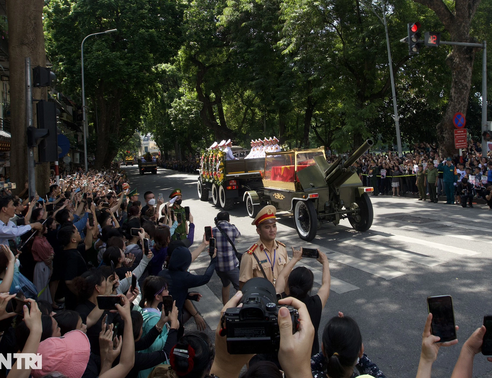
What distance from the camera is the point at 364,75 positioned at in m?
23.1

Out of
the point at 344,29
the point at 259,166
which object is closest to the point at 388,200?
Answer: the point at 259,166

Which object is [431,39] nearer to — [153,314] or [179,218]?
[179,218]

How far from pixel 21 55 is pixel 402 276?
28.4 feet

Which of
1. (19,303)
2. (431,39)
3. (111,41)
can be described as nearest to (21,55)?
(19,303)

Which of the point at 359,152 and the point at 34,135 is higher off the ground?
the point at 34,135

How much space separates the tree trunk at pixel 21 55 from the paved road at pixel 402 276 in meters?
4.62

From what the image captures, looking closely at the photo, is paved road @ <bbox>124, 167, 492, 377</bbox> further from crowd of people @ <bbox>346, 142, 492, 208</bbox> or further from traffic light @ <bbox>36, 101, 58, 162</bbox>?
traffic light @ <bbox>36, 101, 58, 162</bbox>

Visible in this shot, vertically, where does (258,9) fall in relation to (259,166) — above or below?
above

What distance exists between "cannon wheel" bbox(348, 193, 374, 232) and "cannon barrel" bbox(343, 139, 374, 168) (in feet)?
4.14

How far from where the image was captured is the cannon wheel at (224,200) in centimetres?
1528

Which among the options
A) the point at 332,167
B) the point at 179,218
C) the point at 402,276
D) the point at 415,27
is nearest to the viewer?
the point at 402,276

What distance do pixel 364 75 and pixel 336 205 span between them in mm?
14584

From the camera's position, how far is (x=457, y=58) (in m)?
17.1

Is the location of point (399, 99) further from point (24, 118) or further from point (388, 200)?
point (24, 118)
